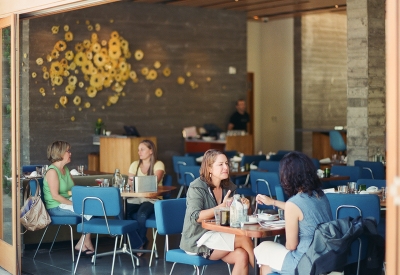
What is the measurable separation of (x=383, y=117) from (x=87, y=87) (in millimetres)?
5230

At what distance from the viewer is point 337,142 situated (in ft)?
43.8

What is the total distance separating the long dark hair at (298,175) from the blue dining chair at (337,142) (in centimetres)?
859

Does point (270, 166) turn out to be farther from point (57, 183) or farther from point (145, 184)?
point (57, 183)

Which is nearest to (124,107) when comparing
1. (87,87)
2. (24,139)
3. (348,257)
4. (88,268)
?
(87,87)

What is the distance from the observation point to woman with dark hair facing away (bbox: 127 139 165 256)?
301 inches

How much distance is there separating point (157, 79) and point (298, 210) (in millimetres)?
9390

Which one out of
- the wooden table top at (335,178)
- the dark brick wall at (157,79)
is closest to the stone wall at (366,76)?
the wooden table top at (335,178)

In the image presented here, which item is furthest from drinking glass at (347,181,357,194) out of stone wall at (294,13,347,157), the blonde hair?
stone wall at (294,13,347,157)

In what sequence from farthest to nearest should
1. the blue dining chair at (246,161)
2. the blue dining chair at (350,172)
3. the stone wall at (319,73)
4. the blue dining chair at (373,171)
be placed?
the stone wall at (319,73)
the blue dining chair at (246,161)
the blue dining chair at (373,171)
the blue dining chair at (350,172)

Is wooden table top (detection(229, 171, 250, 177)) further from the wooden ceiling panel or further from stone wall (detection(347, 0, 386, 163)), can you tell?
the wooden ceiling panel

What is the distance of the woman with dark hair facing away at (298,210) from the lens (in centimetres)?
474

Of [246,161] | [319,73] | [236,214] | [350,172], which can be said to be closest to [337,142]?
[246,161]

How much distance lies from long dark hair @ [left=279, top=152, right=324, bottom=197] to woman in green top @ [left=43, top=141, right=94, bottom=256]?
336cm

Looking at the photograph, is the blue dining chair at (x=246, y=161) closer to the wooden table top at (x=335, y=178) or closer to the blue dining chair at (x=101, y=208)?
the wooden table top at (x=335, y=178)
